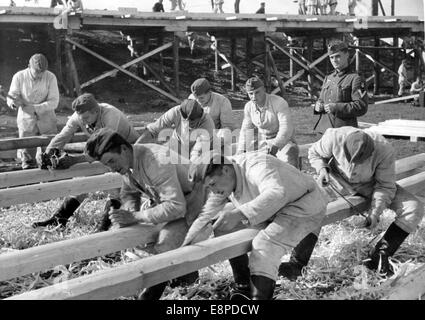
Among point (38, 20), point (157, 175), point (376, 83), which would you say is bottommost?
point (376, 83)

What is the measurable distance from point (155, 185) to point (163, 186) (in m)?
0.07

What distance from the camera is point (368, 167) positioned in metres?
4.93

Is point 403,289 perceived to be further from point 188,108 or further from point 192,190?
point 188,108

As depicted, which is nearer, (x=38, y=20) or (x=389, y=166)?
(x=389, y=166)

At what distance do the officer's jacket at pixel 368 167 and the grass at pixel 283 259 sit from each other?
563mm

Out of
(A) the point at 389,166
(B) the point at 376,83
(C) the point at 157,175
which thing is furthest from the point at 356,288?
(B) the point at 376,83

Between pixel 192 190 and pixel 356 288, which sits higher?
pixel 192 190

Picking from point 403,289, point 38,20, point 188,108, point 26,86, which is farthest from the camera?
point 38,20

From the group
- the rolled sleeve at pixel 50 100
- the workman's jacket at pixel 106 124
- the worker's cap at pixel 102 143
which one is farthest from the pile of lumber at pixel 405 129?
the worker's cap at pixel 102 143

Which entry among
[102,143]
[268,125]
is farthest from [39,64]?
[102,143]

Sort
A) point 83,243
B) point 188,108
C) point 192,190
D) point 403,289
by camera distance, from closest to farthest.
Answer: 1. point 403,289
2. point 83,243
3. point 192,190
4. point 188,108

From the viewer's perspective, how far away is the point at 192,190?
4.48 metres

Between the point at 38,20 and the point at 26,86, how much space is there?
10.5 metres

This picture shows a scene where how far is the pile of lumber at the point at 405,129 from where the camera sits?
12.6m
